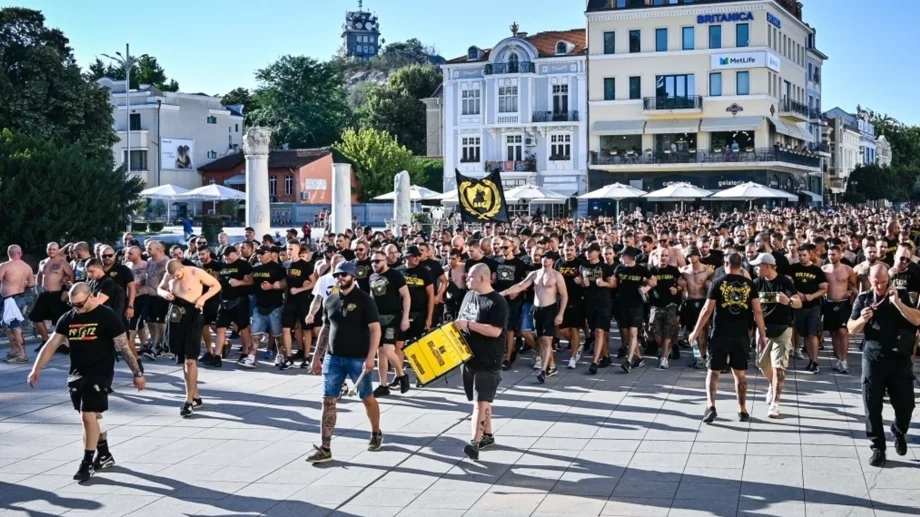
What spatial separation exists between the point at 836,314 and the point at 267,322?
7.91m

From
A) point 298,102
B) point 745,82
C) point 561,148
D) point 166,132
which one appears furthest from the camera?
point 298,102

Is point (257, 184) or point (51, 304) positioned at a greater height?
point (257, 184)

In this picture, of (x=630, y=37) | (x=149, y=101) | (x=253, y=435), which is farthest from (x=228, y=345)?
(x=149, y=101)

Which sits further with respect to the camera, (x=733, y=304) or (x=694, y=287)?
(x=694, y=287)

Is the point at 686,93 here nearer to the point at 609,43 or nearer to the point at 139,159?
the point at 609,43

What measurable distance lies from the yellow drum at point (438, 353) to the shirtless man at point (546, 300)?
381 cm

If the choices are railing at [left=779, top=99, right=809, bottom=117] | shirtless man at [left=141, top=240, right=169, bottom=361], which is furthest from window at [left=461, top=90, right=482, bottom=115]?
shirtless man at [left=141, top=240, right=169, bottom=361]

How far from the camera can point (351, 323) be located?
9492 millimetres

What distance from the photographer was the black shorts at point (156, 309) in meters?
15.9

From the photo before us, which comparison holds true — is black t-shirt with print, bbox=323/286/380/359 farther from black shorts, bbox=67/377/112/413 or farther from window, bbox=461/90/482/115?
window, bbox=461/90/482/115

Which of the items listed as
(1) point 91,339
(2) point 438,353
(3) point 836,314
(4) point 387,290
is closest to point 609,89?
(3) point 836,314

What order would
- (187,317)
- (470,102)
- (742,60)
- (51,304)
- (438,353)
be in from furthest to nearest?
(470,102)
(742,60)
(51,304)
(187,317)
(438,353)

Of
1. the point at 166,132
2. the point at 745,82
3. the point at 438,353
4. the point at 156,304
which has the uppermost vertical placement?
the point at 745,82

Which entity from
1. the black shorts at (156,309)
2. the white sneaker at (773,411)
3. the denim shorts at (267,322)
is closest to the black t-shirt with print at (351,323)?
the white sneaker at (773,411)
